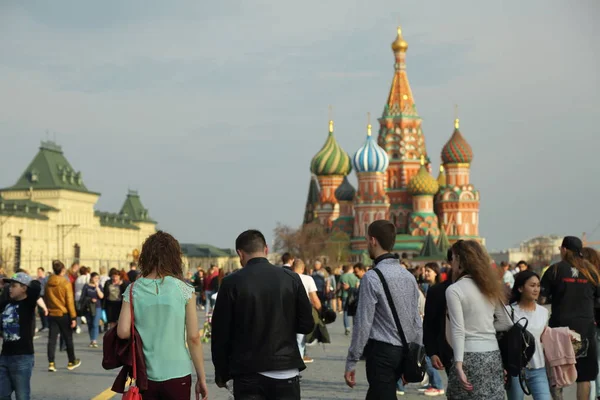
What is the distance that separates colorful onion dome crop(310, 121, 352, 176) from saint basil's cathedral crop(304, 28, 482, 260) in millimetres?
2094

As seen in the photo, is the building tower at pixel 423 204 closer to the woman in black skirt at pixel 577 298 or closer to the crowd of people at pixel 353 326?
the woman in black skirt at pixel 577 298

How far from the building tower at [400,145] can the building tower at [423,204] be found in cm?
255

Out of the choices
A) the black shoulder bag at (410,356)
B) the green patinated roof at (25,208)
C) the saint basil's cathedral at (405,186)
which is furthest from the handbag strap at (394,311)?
the green patinated roof at (25,208)

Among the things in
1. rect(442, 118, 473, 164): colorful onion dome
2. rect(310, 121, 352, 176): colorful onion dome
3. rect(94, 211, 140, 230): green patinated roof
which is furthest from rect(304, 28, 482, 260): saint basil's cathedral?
rect(94, 211, 140, 230): green patinated roof

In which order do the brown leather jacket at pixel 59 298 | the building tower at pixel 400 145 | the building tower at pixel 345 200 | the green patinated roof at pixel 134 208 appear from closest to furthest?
the brown leather jacket at pixel 59 298 < the building tower at pixel 400 145 < the building tower at pixel 345 200 < the green patinated roof at pixel 134 208

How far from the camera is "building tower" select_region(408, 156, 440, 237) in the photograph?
89.9m

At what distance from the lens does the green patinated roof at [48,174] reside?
378 ft

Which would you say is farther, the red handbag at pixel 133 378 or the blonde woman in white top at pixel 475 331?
the blonde woman in white top at pixel 475 331

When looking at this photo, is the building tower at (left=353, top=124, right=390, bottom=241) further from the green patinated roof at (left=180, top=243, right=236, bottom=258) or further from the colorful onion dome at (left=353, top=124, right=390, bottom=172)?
the green patinated roof at (left=180, top=243, right=236, bottom=258)

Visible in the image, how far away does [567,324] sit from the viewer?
8539 millimetres

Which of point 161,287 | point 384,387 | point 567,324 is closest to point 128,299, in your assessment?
point 161,287

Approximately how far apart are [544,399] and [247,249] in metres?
2.80

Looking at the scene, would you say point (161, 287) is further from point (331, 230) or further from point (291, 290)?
point (331, 230)

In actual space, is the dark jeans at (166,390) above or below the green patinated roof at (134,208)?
below
